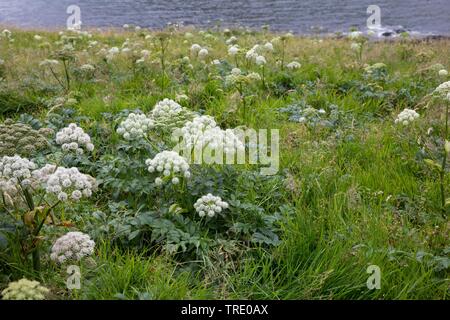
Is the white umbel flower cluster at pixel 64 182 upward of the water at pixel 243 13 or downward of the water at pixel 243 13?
downward

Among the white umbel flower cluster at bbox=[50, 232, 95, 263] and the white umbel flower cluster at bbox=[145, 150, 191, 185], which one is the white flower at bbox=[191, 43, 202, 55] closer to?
the white umbel flower cluster at bbox=[145, 150, 191, 185]

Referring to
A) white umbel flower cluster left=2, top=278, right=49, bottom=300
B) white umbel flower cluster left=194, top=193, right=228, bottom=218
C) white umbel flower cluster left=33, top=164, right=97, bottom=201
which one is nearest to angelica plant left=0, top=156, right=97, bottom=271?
white umbel flower cluster left=33, top=164, right=97, bottom=201

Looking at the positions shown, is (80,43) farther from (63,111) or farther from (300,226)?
(300,226)

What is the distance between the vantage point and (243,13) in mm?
39875

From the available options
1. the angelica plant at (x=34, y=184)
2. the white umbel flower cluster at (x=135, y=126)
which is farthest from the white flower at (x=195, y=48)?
the angelica plant at (x=34, y=184)

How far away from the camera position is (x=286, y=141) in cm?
685

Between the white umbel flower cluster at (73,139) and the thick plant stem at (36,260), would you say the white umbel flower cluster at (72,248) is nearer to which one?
the thick plant stem at (36,260)

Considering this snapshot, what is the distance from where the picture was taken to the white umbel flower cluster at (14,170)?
146 inches

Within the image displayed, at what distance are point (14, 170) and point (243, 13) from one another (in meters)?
38.5

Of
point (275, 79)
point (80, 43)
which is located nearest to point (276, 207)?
point (275, 79)

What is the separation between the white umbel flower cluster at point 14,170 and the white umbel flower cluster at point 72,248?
22.5 inches

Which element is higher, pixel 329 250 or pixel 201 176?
pixel 201 176
